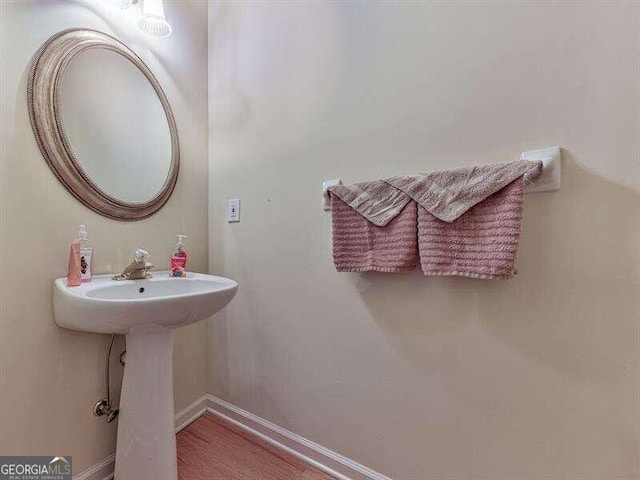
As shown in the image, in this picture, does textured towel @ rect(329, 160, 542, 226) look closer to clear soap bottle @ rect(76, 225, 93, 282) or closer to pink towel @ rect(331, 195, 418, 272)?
pink towel @ rect(331, 195, 418, 272)

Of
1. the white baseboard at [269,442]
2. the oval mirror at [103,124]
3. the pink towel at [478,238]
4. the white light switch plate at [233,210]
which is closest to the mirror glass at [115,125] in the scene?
the oval mirror at [103,124]

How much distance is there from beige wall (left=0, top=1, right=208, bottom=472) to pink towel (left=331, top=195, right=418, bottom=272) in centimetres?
81

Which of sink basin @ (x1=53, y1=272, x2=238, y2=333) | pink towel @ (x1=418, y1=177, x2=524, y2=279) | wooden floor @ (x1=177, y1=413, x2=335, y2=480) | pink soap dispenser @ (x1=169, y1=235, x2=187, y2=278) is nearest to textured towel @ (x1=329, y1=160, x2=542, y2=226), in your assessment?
pink towel @ (x1=418, y1=177, x2=524, y2=279)

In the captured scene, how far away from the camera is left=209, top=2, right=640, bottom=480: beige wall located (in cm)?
67

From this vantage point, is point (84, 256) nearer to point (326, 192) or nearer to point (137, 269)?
point (137, 269)

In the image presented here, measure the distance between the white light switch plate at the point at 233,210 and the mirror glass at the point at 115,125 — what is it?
29 centimetres

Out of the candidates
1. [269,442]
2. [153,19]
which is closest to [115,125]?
[153,19]

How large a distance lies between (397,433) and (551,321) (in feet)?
1.97

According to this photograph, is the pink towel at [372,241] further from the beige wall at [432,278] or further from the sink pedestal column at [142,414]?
the sink pedestal column at [142,414]

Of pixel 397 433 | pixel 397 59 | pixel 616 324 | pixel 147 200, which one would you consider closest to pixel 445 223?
pixel 616 324

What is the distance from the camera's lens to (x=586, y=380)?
27.1 inches

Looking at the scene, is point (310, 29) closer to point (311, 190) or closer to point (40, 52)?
point (311, 190)

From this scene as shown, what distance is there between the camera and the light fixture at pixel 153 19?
3.46ft

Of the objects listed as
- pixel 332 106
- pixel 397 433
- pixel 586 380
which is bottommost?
pixel 397 433
